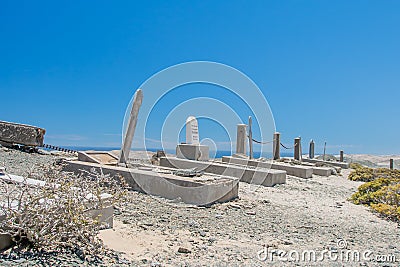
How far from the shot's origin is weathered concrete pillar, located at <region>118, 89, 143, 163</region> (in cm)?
1026

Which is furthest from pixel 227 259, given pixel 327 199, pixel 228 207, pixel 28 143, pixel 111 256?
pixel 28 143

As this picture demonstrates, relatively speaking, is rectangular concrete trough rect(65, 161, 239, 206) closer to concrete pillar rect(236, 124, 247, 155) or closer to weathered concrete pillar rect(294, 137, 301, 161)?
concrete pillar rect(236, 124, 247, 155)

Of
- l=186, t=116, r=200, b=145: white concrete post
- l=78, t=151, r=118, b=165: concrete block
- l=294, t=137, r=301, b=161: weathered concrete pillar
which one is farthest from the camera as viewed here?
l=294, t=137, r=301, b=161: weathered concrete pillar

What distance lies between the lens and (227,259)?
401cm

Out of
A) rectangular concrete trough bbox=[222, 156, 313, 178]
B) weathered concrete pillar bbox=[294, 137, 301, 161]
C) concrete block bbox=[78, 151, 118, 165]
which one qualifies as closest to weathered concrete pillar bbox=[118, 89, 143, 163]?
concrete block bbox=[78, 151, 118, 165]

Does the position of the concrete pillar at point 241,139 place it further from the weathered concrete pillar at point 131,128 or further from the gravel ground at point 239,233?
the gravel ground at point 239,233

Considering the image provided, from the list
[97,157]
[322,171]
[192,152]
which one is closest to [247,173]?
[192,152]

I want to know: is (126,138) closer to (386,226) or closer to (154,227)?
(154,227)

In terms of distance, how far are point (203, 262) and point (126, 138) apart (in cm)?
718

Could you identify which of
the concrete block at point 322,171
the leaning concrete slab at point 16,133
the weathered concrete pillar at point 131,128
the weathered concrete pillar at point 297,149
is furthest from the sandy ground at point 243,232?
the weathered concrete pillar at point 297,149

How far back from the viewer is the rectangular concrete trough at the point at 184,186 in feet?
23.7

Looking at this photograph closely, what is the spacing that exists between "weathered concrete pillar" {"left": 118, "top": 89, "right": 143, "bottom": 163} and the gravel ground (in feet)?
10.1

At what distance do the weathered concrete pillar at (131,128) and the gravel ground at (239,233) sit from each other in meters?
3.06

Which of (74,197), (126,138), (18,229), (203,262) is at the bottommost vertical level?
(203,262)
